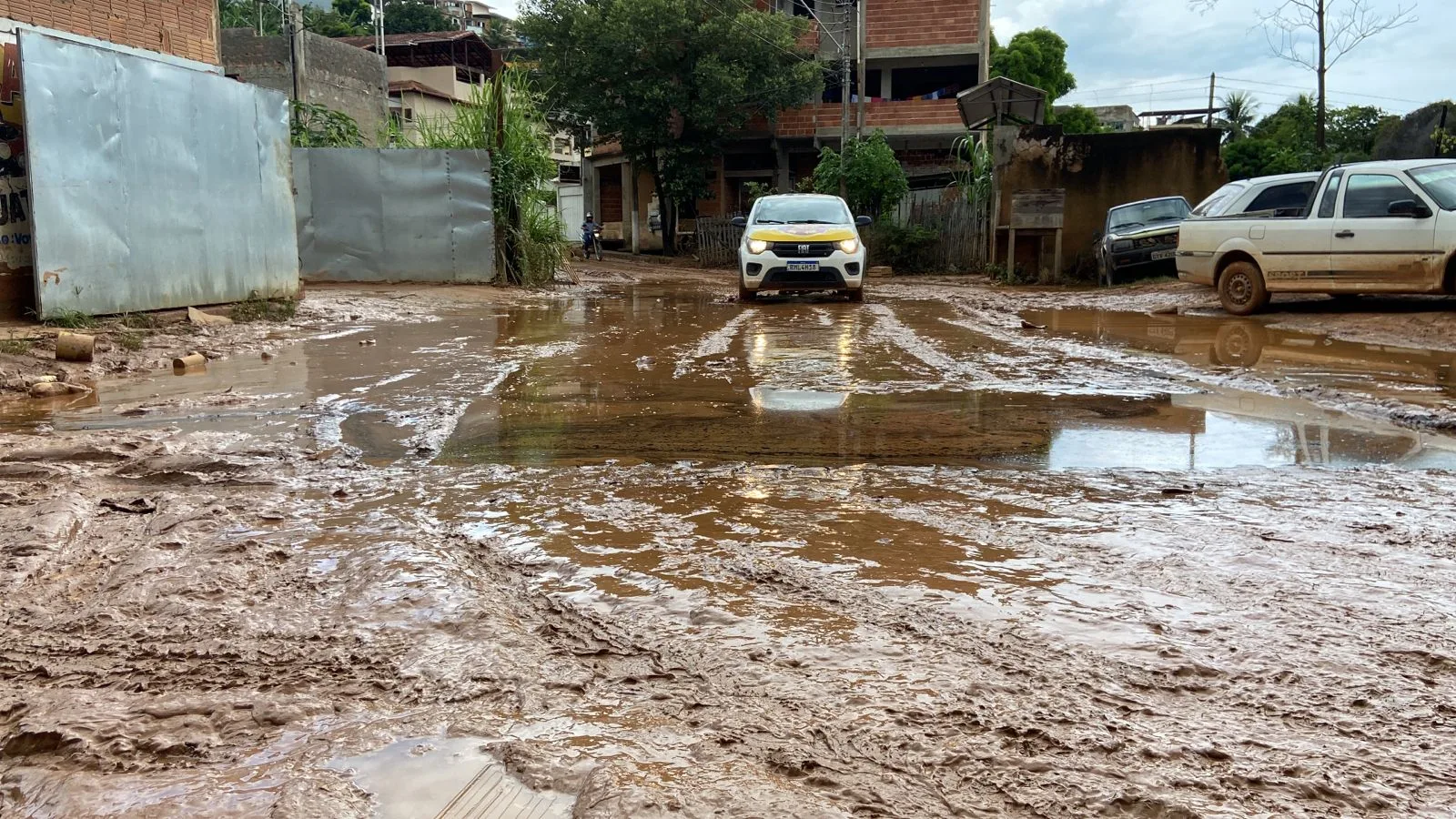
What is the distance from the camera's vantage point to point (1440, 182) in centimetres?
945

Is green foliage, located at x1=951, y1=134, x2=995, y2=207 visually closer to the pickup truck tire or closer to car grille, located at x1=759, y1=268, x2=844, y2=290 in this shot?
car grille, located at x1=759, y1=268, x2=844, y2=290

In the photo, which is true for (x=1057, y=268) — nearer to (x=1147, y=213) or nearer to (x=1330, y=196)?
(x=1147, y=213)

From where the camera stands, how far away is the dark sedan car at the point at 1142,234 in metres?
15.2

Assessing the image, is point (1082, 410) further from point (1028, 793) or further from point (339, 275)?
point (339, 275)

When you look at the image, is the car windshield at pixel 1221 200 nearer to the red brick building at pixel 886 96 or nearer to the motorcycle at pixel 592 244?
the red brick building at pixel 886 96

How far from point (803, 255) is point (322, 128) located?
1110 cm

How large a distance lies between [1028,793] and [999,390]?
468 cm

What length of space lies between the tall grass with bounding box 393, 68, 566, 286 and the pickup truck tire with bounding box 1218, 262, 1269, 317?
959 centimetres

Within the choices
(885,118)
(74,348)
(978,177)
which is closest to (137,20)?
(74,348)

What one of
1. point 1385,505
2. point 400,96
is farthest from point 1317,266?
point 400,96

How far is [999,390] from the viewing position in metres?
6.31

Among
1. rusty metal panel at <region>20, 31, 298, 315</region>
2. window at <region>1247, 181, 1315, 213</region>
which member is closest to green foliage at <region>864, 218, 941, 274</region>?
window at <region>1247, 181, 1315, 213</region>

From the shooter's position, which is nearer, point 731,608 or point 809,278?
point 731,608

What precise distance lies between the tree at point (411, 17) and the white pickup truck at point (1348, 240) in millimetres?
52237
